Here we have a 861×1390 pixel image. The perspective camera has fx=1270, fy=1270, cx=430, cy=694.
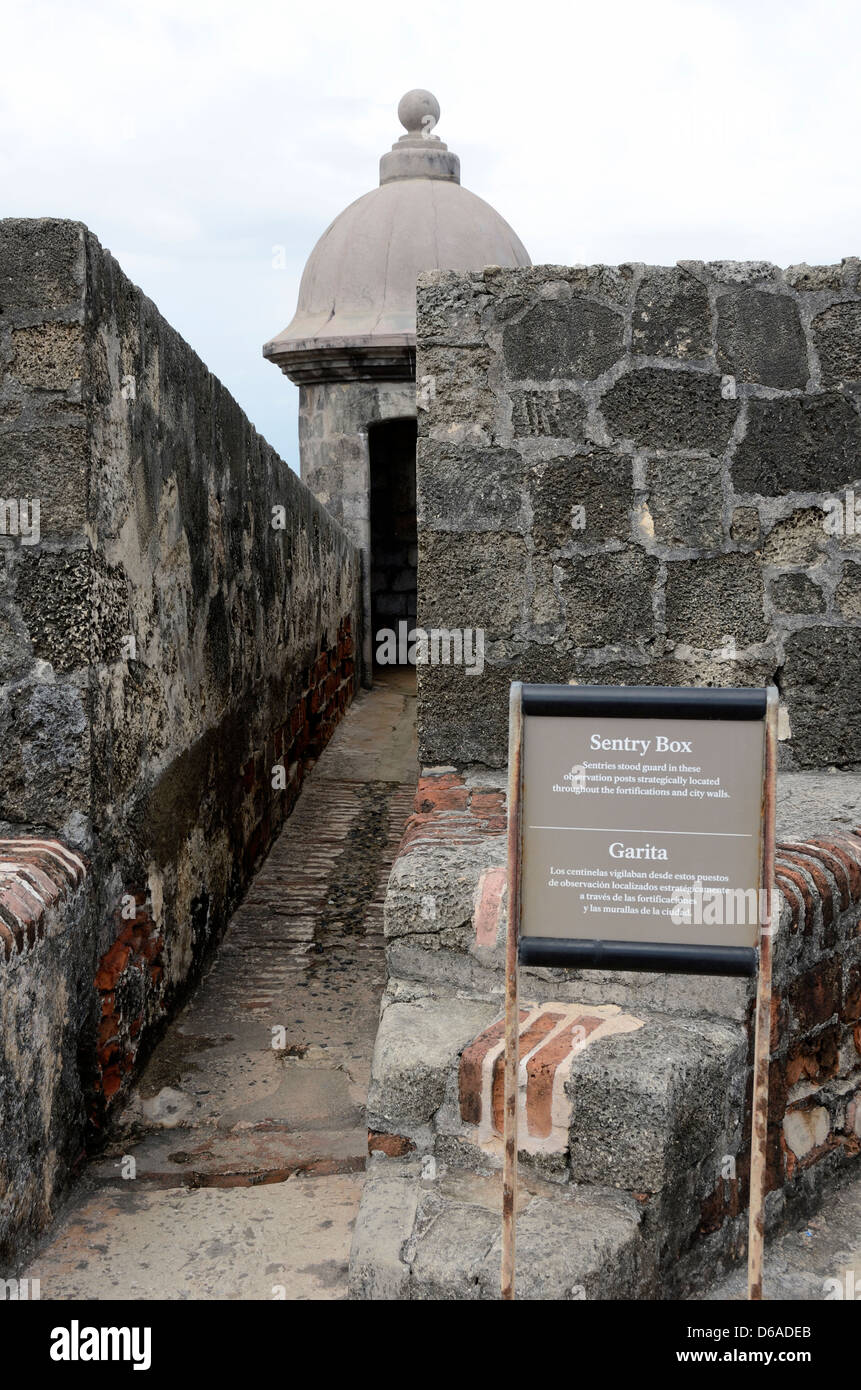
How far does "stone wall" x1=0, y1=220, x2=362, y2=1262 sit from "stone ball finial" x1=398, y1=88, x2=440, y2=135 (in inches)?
331

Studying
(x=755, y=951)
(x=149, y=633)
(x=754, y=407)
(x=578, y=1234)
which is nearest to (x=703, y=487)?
(x=754, y=407)

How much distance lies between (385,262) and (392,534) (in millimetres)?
2622

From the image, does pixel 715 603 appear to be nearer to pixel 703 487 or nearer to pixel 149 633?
pixel 703 487

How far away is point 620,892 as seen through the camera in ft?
6.84

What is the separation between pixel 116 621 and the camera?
322 cm

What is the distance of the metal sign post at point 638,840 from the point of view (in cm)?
204

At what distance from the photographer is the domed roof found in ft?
35.1

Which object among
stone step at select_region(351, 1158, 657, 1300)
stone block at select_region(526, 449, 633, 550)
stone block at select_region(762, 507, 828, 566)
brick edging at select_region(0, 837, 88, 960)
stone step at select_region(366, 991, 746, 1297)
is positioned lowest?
stone step at select_region(351, 1158, 657, 1300)

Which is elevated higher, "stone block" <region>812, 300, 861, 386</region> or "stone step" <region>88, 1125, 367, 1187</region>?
"stone block" <region>812, 300, 861, 386</region>

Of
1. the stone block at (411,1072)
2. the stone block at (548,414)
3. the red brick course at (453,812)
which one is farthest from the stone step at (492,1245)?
the stone block at (548,414)

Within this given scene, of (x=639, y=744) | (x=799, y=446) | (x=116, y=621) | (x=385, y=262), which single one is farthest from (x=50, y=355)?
(x=385, y=262)

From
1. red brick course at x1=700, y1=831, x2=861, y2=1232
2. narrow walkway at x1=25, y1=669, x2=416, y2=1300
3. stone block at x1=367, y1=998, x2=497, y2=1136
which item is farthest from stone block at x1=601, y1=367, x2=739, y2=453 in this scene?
narrow walkway at x1=25, y1=669, x2=416, y2=1300

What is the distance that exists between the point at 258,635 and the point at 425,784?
6.81 ft

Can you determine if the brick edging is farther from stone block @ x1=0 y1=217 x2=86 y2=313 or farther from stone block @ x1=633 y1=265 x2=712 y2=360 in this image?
stone block @ x1=633 y1=265 x2=712 y2=360
